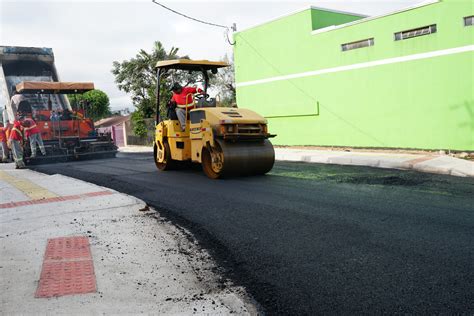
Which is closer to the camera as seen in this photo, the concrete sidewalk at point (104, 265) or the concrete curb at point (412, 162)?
the concrete sidewalk at point (104, 265)

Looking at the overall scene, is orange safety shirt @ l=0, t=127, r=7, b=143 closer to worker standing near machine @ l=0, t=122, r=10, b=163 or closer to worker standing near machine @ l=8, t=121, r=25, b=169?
worker standing near machine @ l=0, t=122, r=10, b=163

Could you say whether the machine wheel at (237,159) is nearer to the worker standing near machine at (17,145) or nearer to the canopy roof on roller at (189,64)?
the canopy roof on roller at (189,64)

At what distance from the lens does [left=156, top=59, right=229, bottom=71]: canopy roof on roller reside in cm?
1029

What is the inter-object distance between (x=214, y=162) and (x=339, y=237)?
5081mm

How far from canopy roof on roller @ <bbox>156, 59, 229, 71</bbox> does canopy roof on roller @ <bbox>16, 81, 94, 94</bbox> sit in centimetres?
779

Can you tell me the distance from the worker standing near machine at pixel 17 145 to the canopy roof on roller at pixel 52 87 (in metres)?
1.80

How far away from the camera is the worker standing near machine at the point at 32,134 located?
15586mm

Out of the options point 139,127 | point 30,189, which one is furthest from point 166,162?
point 139,127

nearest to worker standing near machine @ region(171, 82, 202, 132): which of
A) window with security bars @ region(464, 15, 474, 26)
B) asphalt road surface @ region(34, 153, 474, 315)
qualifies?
asphalt road surface @ region(34, 153, 474, 315)

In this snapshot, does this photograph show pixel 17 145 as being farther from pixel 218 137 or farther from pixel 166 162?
pixel 218 137

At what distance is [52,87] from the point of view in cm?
1659

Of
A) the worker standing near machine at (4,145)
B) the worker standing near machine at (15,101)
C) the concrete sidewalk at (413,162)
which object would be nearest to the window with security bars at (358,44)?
the concrete sidewalk at (413,162)

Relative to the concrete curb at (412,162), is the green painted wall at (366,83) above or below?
above

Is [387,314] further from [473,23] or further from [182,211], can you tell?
[473,23]
